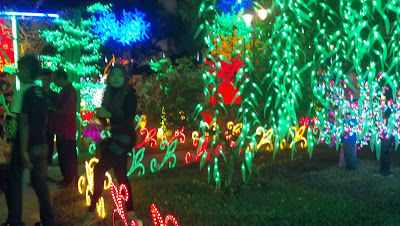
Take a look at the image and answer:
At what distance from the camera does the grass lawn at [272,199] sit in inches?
215

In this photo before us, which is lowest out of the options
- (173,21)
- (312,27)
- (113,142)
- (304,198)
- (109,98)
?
(304,198)

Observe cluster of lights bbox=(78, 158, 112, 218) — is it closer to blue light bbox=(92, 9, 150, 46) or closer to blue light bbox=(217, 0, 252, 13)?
blue light bbox=(217, 0, 252, 13)

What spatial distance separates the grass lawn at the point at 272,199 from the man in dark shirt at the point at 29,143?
697 millimetres

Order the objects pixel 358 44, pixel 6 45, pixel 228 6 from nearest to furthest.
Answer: pixel 358 44 → pixel 228 6 → pixel 6 45

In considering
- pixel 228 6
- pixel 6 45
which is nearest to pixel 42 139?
pixel 228 6

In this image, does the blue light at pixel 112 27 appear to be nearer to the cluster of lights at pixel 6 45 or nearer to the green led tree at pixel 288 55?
the cluster of lights at pixel 6 45

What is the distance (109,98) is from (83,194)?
2.17 meters

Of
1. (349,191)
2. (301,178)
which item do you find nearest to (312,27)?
(349,191)

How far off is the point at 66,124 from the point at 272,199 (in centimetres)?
308

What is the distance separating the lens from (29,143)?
179 inches

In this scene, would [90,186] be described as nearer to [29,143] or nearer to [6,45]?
[29,143]

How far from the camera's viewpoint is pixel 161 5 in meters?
33.4

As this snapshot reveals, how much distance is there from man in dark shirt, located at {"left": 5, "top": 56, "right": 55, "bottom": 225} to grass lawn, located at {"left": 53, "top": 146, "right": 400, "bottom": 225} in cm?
70

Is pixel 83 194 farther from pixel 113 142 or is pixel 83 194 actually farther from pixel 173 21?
pixel 173 21
